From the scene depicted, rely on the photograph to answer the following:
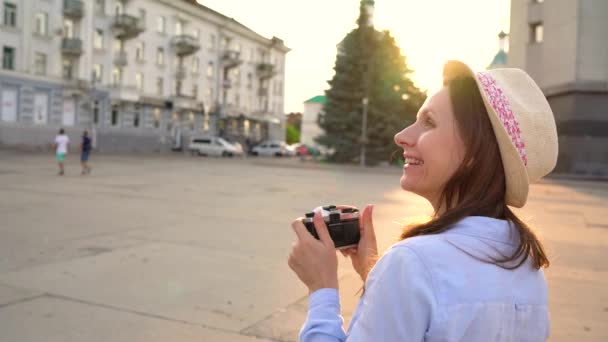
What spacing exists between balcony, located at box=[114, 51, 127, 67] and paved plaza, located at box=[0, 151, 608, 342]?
38.7m

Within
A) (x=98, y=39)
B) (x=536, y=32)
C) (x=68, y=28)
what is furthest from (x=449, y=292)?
(x=98, y=39)

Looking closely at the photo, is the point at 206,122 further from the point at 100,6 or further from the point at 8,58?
the point at 8,58

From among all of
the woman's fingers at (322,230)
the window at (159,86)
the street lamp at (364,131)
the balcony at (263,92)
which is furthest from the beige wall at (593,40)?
the balcony at (263,92)

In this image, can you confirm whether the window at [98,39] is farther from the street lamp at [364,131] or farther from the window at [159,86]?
the street lamp at [364,131]

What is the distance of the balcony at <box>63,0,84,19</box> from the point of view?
4422 cm

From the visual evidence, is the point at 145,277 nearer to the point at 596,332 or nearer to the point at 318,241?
the point at 596,332

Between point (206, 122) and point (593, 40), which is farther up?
point (593, 40)

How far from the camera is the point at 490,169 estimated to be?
139cm

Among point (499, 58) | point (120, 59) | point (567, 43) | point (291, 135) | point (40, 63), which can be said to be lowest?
point (291, 135)

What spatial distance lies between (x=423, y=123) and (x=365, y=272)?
512 mm

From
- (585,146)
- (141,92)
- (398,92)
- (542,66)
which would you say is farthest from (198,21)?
(585,146)

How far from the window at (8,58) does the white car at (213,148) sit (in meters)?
18.0

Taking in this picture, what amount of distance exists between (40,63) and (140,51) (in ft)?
37.3

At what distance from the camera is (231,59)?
213 feet
